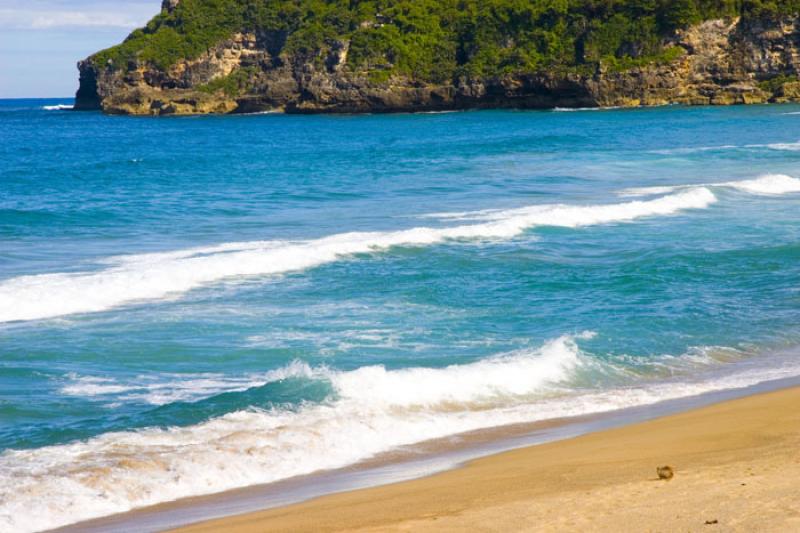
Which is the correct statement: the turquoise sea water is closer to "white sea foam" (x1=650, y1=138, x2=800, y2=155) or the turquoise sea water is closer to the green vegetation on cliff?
"white sea foam" (x1=650, y1=138, x2=800, y2=155)

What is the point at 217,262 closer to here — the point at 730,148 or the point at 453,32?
the point at 730,148

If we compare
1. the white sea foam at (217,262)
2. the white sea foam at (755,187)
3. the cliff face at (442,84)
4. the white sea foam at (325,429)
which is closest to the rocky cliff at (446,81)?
the cliff face at (442,84)

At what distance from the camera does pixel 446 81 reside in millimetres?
99625

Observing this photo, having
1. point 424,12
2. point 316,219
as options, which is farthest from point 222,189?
point 424,12

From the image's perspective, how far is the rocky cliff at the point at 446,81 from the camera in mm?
91375

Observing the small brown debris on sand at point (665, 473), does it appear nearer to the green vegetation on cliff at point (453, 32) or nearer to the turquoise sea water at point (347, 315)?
the turquoise sea water at point (347, 315)

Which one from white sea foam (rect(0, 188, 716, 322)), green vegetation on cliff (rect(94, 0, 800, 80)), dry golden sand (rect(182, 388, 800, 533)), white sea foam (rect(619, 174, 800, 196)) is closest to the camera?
dry golden sand (rect(182, 388, 800, 533))

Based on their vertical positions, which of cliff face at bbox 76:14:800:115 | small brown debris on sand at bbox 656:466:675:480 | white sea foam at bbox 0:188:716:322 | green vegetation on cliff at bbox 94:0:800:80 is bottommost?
white sea foam at bbox 0:188:716:322

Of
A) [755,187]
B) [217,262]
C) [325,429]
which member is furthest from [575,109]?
[325,429]

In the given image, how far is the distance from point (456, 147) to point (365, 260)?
32.7 meters

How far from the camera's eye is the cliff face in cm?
9131

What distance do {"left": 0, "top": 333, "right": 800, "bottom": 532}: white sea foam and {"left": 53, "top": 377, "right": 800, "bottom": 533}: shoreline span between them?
209mm

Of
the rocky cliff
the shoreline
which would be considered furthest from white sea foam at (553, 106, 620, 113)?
the shoreline

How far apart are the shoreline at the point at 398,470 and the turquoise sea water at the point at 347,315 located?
0.25 metres
